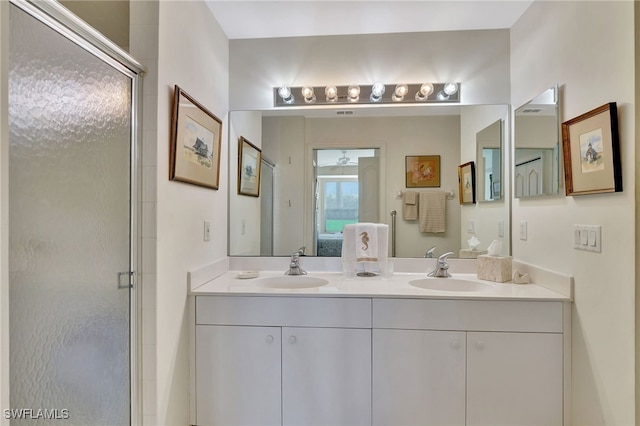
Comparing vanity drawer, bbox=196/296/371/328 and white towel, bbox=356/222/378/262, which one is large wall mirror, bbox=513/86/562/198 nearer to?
white towel, bbox=356/222/378/262

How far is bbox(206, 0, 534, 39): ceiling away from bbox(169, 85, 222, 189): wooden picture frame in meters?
0.65

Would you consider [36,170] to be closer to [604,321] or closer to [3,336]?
[3,336]

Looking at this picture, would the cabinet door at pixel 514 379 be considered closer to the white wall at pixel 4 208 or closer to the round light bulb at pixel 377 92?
the round light bulb at pixel 377 92

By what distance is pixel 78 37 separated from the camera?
40.3 inches

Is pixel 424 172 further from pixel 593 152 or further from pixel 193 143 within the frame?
pixel 193 143

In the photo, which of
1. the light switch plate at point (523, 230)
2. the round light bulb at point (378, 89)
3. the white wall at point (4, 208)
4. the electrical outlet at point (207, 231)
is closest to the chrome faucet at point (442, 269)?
the light switch plate at point (523, 230)

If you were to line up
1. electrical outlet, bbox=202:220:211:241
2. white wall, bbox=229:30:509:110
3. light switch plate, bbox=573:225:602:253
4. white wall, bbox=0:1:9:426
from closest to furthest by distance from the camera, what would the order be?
1. white wall, bbox=0:1:9:426
2. light switch plate, bbox=573:225:602:253
3. electrical outlet, bbox=202:220:211:241
4. white wall, bbox=229:30:509:110

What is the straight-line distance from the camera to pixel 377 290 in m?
1.60

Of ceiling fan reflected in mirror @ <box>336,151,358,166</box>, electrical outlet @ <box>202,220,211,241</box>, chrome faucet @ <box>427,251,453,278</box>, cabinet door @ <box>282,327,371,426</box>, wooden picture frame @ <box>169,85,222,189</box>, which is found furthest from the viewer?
ceiling fan reflected in mirror @ <box>336,151,358,166</box>

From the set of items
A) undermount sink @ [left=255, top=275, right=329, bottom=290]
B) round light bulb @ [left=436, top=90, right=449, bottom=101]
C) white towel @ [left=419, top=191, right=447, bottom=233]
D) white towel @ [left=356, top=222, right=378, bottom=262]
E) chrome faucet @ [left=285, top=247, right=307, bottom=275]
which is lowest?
undermount sink @ [left=255, top=275, right=329, bottom=290]

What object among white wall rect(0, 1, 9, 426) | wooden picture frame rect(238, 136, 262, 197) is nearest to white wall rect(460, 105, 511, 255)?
wooden picture frame rect(238, 136, 262, 197)

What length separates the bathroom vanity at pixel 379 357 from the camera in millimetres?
1470

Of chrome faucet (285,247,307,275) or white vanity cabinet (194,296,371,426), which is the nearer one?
white vanity cabinet (194,296,371,426)

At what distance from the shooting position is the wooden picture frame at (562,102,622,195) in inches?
46.7
